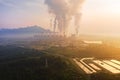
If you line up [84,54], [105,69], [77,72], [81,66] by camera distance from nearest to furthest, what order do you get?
1. [77,72]
2. [105,69]
3. [81,66]
4. [84,54]

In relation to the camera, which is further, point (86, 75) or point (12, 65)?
point (12, 65)

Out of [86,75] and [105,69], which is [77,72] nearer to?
[86,75]

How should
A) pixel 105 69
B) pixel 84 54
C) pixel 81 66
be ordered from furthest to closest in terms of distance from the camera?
pixel 84 54 < pixel 81 66 < pixel 105 69

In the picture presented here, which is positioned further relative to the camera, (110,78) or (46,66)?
(46,66)

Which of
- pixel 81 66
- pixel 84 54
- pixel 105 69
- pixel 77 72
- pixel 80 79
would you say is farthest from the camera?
pixel 84 54

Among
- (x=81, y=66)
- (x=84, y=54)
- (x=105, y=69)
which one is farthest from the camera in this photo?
(x=84, y=54)

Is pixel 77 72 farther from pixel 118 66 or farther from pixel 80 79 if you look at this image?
pixel 118 66

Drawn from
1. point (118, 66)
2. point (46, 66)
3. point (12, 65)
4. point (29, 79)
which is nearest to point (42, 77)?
point (29, 79)

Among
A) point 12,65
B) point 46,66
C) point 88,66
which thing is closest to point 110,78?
point 88,66
